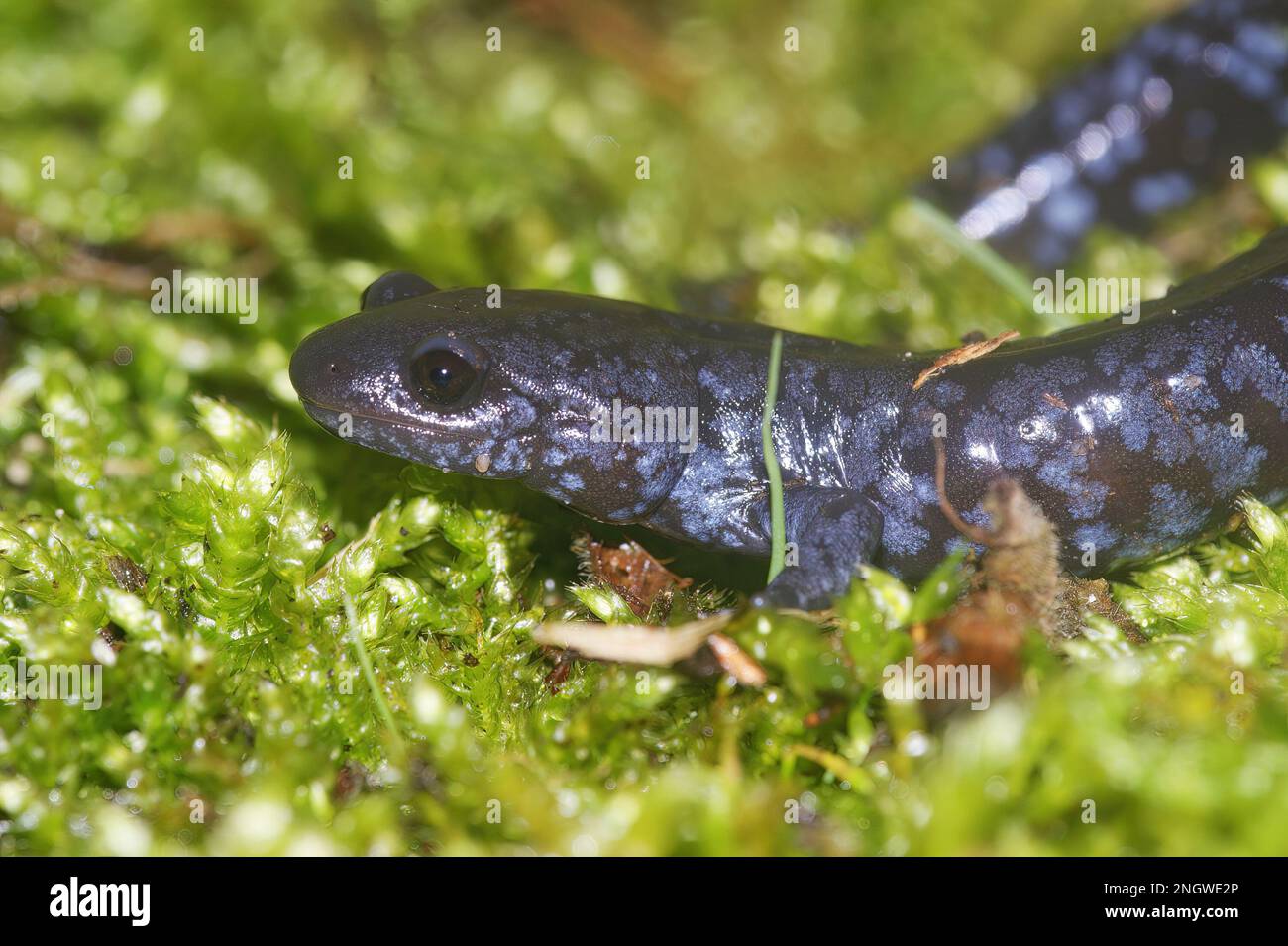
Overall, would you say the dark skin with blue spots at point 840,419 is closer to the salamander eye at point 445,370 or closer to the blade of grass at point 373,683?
the salamander eye at point 445,370

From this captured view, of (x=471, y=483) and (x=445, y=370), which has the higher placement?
(x=445, y=370)

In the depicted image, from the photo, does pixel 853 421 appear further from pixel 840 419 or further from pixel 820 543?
pixel 820 543

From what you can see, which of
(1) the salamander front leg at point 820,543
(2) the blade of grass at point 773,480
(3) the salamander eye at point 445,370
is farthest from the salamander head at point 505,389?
(1) the salamander front leg at point 820,543

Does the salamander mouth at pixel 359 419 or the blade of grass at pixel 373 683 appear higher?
the salamander mouth at pixel 359 419

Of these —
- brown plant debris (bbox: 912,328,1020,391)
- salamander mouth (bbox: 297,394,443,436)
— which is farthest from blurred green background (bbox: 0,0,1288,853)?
brown plant debris (bbox: 912,328,1020,391)

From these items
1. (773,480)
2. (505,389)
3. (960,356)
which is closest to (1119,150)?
(960,356)

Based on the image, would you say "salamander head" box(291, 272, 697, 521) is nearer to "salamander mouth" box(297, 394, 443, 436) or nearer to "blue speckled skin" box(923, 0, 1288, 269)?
"salamander mouth" box(297, 394, 443, 436)
